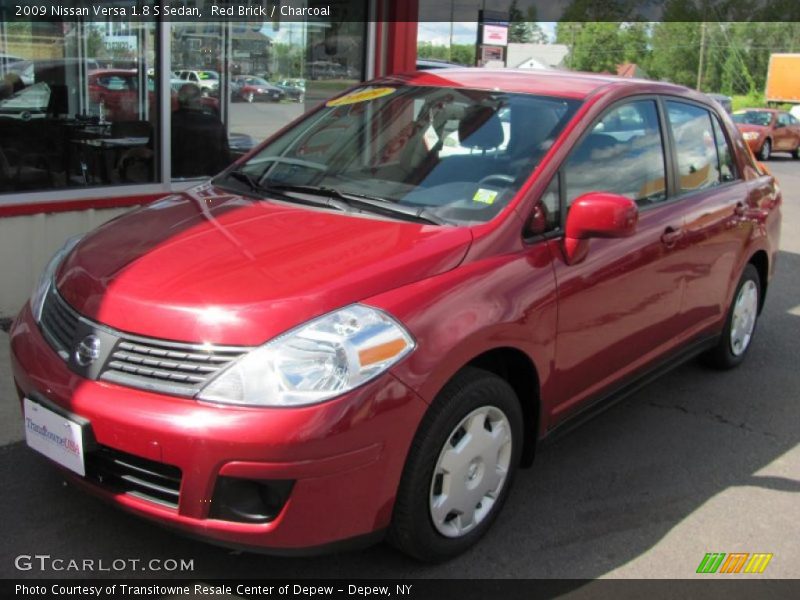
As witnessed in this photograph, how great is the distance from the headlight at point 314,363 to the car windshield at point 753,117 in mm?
24857

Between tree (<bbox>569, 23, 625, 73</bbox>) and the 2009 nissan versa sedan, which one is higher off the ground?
tree (<bbox>569, 23, 625, 73</bbox>)

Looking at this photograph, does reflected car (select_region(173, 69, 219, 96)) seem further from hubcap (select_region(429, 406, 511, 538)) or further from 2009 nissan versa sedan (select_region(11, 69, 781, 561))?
hubcap (select_region(429, 406, 511, 538))

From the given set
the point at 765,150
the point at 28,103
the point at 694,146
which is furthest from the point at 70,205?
the point at 765,150

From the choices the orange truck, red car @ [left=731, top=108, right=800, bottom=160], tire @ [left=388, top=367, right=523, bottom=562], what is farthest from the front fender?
the orange truck

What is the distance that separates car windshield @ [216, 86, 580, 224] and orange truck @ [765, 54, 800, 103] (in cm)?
3773

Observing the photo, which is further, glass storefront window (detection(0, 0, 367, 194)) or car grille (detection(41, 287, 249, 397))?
glass storefront window (detection(0, 0, 367, 194))

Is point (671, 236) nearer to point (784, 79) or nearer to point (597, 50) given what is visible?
point (784, 79)

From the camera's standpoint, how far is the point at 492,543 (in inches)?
130

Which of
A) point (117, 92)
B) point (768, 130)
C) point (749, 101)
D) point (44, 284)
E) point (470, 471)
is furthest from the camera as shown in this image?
Result: point (749, 101)

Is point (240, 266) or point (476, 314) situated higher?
point (240, 266)

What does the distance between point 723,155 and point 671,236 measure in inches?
47.9

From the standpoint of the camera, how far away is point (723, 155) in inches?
198

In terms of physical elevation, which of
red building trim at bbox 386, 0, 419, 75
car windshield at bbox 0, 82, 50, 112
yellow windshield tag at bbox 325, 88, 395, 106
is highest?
red building trim at bbox 386, 0, 419, 75

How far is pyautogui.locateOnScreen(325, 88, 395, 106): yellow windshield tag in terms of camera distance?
4.23m
